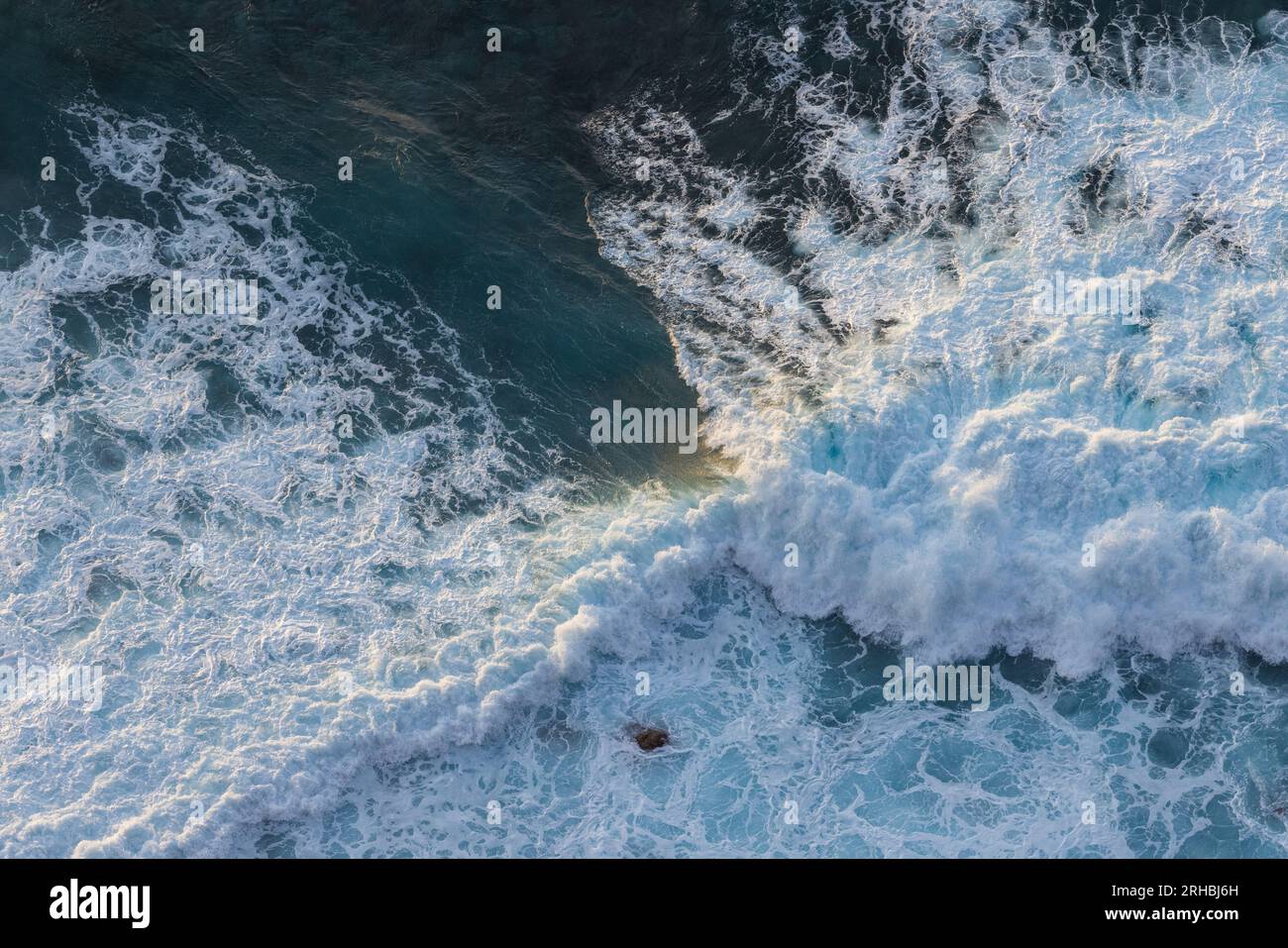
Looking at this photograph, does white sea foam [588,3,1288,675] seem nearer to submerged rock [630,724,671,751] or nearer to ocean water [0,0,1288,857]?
ocean water [0,0,1288,857]

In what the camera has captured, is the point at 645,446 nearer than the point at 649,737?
No

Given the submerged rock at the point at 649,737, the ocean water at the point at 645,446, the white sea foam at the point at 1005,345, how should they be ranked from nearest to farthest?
1. the ocean water at the point at 645,446
2. the submerged rock at the point at 649,737
3. the white sea foam at the point at 1005,345

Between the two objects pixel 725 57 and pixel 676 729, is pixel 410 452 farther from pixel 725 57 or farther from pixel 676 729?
pixel 725 57

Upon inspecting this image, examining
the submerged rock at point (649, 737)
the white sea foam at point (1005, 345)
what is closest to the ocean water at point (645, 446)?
the white sea foam at point (1005, 345)

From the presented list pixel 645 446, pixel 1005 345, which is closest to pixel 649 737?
pixel 645 446

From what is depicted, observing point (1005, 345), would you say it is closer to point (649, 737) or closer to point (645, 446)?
point (645, 446)

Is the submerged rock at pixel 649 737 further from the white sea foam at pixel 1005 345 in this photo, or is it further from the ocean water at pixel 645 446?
the white sea foam at pixel 1005 345

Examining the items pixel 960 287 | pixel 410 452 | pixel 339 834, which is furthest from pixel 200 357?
pixel 960 287

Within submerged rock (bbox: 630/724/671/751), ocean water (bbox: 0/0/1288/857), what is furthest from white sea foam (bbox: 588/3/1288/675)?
submerged rock (bbox: 630/724/671/751)
